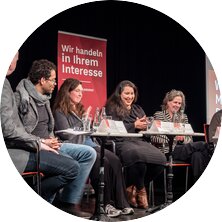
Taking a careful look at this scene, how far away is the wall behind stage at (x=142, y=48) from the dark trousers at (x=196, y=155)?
0.14 meters

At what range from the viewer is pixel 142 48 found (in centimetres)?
413

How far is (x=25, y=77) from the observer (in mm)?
3695

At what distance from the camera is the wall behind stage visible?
12.7ft

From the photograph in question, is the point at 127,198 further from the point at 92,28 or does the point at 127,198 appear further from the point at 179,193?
the point at 92,28

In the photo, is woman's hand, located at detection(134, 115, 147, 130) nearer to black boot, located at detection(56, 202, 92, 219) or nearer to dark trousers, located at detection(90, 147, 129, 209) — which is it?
dark trousers, located at detection(90, 147, 129, 209)

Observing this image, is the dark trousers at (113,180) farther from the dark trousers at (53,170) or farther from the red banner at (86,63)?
the red banner at (86,63)

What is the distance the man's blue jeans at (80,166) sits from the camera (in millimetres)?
3738

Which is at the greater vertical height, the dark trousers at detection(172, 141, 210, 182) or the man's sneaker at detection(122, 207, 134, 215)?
the dark trousers at detection(172, 141, 210, 182)

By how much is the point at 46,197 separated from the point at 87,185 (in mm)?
306

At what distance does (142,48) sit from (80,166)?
1066mm

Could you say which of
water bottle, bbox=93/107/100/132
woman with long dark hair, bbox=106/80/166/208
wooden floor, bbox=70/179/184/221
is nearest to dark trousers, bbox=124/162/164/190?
woman with long dark hair, bbox=106/80/166/208

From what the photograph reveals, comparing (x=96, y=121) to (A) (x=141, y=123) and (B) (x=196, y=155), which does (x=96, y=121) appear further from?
(B) (x=196, y=155)

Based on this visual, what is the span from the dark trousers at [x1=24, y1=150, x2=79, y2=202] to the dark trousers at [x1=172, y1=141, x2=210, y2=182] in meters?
0.91

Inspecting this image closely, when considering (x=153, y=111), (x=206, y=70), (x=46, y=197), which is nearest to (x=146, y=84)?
(x=153, y=111)
